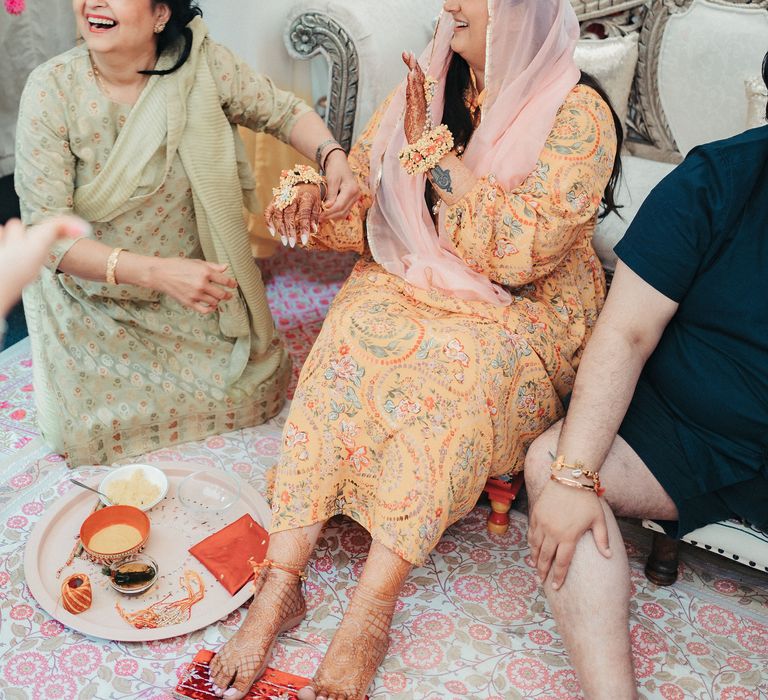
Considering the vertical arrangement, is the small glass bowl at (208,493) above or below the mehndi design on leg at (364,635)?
below

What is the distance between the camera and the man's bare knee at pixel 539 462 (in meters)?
1.53

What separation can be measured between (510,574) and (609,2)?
166 cm

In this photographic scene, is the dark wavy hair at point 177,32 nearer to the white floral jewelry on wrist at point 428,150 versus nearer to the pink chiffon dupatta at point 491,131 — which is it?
the pink chiffon dupatta at point 491,131

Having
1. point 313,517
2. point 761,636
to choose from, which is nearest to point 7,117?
point 313,517

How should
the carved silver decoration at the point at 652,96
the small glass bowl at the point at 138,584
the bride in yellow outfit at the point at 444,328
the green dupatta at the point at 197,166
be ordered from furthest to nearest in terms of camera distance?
the carved silver decoration at the point at 652,96 < the green dupatta at the point at 197,166 < the small glass bowl at the point at 138,584 < the bride in yellow outfit at the point at 444,328

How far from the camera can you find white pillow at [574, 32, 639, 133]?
2.41 metres

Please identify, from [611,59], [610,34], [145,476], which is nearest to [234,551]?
[145,476]

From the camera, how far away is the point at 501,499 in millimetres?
1877

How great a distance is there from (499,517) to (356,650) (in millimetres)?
549

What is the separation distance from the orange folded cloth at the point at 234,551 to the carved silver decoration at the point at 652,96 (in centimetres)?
163

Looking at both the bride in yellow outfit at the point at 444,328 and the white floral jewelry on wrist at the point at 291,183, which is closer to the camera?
the bride in yellow outfit at the point at 444,328

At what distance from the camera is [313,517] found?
1603 mm

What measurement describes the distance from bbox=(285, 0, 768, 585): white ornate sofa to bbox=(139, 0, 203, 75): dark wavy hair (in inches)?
22.9

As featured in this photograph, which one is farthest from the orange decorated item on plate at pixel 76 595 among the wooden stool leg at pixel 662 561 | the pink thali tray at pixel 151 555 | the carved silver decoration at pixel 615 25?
the carved silver decoration at pixel 615 25
